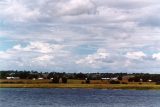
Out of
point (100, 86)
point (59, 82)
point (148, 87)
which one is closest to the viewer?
point (148, 87)

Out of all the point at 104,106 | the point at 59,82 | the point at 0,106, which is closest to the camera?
the point at 0,106

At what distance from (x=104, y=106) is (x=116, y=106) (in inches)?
84.4

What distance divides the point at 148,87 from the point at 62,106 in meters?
78.7

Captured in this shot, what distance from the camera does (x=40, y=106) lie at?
2847 inches

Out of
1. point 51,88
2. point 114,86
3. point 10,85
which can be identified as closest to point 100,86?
point 114,86

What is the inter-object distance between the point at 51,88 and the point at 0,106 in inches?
3694

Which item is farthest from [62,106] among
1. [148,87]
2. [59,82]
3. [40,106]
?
[59,82]

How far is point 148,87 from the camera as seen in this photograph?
486 ft

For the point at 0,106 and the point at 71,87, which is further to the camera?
the point at 71,87

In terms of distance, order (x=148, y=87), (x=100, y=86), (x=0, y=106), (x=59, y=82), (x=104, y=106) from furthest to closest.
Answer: (x=59, y=82)
(x=100, y=86)
(x=148, y=87)
(x=104, y=106)
(x=0, y=106)

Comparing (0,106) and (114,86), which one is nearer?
(0,106)

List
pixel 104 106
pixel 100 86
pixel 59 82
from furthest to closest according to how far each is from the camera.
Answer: pixel 59 82 → pixel 100 86 → pixel 104 106

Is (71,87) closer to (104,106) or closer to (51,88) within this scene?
(51,88)

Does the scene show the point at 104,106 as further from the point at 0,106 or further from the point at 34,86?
the point at 34,86
